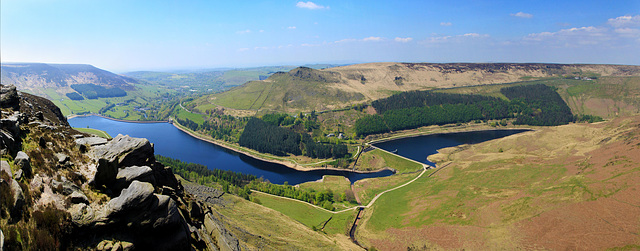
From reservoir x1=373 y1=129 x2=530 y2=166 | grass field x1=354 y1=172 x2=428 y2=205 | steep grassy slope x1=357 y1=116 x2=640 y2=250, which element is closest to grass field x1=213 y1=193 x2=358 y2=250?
steep grassy slope x1=357 y1=116 x2=640 y2=250

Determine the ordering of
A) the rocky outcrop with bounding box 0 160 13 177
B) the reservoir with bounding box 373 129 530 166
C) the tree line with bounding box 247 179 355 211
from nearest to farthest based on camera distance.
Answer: the rocky outcrop with bounding box 0 160 13 177 < the tree line with bounding box 247 179 355 211 < the reservoir with bounding box 373 129 530 166

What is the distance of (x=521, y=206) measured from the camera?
225 ft

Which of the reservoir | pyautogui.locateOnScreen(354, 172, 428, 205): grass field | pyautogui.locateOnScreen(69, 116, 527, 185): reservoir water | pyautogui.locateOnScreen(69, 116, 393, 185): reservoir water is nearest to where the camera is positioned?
pyautogui.locateOnScreen(354, 172, 428, 205): grass field

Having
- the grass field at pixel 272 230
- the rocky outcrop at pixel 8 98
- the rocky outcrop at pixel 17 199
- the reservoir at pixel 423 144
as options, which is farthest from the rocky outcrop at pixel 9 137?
the reservoir at pixel 423 144

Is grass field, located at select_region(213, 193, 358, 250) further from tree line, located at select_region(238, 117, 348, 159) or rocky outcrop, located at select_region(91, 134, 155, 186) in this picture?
tree line, located at select_region(238, 117, 348, 159)

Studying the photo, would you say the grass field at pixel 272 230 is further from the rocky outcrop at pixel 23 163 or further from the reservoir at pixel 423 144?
the reservoir at pixel 423 144

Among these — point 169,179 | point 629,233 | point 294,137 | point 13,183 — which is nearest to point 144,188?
point 13,183

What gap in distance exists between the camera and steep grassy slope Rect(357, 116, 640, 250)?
56688 mm

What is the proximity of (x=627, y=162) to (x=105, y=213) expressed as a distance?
107470mm

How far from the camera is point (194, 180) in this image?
356 feet

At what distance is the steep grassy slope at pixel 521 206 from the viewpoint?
56.7m

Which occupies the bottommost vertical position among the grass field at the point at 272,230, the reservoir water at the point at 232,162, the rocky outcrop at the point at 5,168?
the reservoir water at the point at 232,162

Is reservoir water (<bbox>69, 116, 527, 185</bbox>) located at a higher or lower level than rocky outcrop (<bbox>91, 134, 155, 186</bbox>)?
lower

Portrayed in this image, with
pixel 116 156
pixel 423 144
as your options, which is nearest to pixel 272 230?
pixel 116 156
